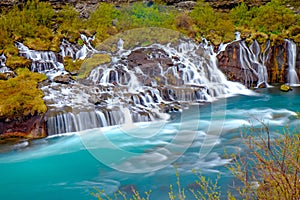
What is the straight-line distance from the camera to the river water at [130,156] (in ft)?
15.3

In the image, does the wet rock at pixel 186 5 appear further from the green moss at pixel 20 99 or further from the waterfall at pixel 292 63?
the green moss at pixel 20 99

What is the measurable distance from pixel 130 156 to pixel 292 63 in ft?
30.2

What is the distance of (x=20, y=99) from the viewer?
7449 mm

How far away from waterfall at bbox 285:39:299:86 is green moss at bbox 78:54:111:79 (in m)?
7.19

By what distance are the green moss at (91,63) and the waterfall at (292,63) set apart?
719 cm

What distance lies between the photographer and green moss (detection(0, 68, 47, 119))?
713 centimetres

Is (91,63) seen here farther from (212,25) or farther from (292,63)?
(292,63)

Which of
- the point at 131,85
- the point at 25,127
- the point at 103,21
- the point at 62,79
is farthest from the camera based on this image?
the point at 103,21

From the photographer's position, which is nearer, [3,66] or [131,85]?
[131,85]

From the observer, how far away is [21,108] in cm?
724

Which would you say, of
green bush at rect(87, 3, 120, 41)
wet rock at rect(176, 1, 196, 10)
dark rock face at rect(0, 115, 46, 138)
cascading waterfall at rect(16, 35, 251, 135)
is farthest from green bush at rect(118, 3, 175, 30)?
dark rock face at rect(0, 115, 46, 138)

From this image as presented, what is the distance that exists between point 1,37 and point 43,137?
6.61 m

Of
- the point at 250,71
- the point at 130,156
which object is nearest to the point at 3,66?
the point at 130,156

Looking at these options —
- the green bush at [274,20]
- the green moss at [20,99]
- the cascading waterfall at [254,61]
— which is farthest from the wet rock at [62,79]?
the green bush at [274,20]
